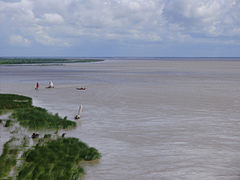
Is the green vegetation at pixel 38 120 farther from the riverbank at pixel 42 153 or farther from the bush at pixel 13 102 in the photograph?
the bush at pixel 13 102

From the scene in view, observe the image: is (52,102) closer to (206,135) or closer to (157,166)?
(206,135)

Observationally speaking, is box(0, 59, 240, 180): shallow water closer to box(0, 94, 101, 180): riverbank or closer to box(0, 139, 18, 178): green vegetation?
box(0, 94, 101, 180): riverbank

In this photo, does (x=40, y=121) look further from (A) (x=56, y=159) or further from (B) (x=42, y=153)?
(A) (x=56, y=159)

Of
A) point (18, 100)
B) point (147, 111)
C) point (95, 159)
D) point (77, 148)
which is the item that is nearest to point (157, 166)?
point (95, 159)

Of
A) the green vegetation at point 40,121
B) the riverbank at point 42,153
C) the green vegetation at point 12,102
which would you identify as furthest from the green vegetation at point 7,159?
the green vegetation at point 12,102

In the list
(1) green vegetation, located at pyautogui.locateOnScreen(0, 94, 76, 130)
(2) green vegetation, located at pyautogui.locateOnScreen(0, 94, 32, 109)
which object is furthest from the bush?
(1) green vegetation, located at pyautogui.locateOnScreen(0, 94, 76, 130)

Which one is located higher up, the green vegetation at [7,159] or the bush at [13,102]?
the bush at [13,102]

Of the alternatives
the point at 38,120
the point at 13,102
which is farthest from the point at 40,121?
the point at 13,102
